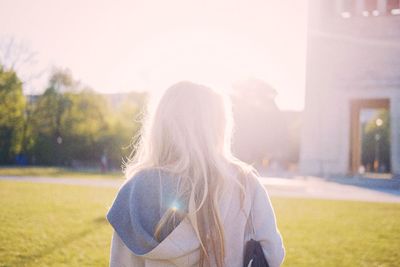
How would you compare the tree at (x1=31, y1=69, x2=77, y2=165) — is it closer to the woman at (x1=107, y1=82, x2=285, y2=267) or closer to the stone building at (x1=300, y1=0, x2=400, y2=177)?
the stone building at (x1=300, y1=0, x2=400, y2=177)

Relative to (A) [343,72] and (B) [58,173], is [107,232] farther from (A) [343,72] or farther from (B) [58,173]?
(A) [343,72]

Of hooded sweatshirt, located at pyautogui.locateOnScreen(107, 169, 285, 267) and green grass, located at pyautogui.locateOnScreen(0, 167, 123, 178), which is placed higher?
hooded sweatshirt, located at pyautogui.locateOnScreen(107, 169, 285, 267)

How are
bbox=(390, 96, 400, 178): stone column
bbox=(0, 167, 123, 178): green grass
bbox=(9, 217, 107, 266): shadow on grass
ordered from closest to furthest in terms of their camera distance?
bbox=(9, 217, 107, 266): shadow on grass → bbox=(390, 96, 400, 178): stone column → bbox=(0, 167, 123, 178): green grass

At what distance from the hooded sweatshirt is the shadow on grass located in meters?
4.53

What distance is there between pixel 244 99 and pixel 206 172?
165ft

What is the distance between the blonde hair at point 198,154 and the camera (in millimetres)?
2184

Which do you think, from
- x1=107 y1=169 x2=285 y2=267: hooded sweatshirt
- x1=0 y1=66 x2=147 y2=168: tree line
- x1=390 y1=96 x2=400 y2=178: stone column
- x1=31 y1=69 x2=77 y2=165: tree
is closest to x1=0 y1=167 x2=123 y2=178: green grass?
x1=0 y1=66 x2=147 y2=168: tree line

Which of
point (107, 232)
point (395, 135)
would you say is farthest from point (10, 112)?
point (107, 232)

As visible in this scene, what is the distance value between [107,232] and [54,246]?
4.91ft

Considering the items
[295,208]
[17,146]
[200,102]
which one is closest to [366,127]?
[17,146]

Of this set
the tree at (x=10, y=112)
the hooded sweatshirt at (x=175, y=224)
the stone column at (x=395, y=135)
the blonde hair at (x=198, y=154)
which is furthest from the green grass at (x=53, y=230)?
the tree at (x=10, y=112)

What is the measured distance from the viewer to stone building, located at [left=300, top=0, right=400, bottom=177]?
2717 cm

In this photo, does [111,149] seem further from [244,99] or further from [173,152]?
[173,152]

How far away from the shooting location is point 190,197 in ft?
7.11
